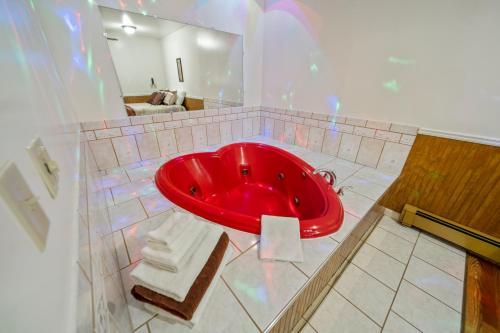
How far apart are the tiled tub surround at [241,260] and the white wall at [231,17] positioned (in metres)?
1.29

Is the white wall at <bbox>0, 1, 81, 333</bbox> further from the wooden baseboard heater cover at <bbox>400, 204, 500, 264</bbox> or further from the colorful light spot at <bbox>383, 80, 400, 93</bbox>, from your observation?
the wooden baseboard heater cover at <bbox>400, 204, 500, 264</bbox>

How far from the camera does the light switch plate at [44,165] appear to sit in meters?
0.30

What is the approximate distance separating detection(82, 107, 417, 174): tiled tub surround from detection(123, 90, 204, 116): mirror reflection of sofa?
0.20ft

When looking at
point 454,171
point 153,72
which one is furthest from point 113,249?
point 454,171

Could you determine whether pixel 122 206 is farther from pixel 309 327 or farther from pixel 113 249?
pixel 309 327

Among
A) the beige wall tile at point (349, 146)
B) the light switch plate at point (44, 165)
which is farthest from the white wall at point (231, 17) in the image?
the light switch plate at point (44, 165)

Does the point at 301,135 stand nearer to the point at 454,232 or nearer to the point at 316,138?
the point at 316,138

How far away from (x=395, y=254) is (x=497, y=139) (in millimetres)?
979

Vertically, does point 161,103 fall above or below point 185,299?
above

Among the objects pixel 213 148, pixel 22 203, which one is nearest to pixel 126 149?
pixel 213 148

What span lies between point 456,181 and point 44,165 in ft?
6.94

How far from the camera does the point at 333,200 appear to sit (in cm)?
126

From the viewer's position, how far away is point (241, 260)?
33.6 inches

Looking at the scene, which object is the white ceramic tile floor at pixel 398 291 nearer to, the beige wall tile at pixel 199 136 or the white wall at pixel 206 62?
the beige wall tile at pixel 199 136
